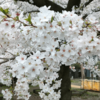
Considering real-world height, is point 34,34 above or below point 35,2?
below

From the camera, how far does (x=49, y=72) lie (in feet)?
7.20

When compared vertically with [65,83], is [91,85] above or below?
below

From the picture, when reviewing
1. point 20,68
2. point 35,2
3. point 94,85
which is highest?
point 35,2

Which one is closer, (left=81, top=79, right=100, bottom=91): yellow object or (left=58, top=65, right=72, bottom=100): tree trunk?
(left=58, top=65, right=72, bottom=100): tree trunk

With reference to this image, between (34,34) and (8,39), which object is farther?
(8,39)

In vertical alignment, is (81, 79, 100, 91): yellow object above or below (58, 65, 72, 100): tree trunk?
below

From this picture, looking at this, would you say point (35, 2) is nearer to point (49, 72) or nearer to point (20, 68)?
point (49, 72)

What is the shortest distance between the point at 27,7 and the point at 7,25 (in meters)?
5.44

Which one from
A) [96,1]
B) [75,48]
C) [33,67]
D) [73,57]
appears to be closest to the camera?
[33,67]

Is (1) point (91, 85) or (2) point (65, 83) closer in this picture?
(2) point (65, 83)

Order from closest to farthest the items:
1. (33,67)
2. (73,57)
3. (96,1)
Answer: (33,67)
(73,57)
(96,1)

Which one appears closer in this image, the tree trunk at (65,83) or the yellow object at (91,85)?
the tree trunk at (65,83)

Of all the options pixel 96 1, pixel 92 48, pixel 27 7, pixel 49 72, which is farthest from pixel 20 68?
pixel 96 1

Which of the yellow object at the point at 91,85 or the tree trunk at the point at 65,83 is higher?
the tree trunk at the point at 65,83
